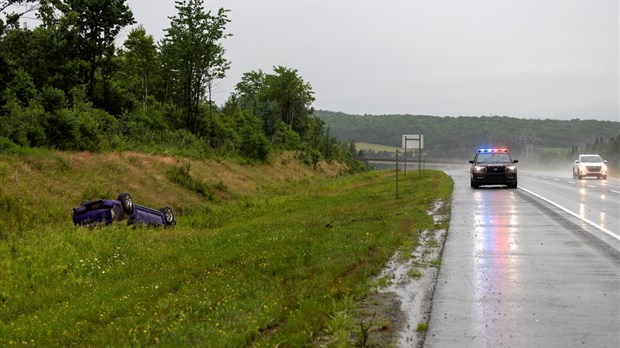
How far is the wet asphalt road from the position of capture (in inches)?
239

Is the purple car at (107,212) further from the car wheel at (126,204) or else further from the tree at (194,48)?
the tree at (194,48)

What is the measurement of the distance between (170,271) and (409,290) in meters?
4.70

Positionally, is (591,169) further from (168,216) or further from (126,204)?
(126,204)

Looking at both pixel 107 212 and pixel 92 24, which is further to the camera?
pixel 92 24

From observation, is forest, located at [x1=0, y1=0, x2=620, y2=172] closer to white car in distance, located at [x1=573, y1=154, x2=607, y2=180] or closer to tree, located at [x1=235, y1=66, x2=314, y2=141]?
tree, located at [x1=235, y1=66, x2=314, y2=141]

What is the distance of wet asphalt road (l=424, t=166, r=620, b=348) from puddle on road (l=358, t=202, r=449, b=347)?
0.17 m

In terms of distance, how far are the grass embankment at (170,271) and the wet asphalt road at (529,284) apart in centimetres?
126

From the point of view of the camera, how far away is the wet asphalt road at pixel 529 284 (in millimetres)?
6078

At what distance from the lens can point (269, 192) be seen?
40625 mm

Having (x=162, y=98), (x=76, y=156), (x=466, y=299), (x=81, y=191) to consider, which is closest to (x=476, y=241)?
(x=466, y=299)

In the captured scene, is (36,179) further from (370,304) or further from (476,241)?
(370,304)

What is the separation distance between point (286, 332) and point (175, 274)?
4734 mm

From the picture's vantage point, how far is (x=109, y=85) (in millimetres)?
53094

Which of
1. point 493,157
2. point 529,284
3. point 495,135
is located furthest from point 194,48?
point 495,135
